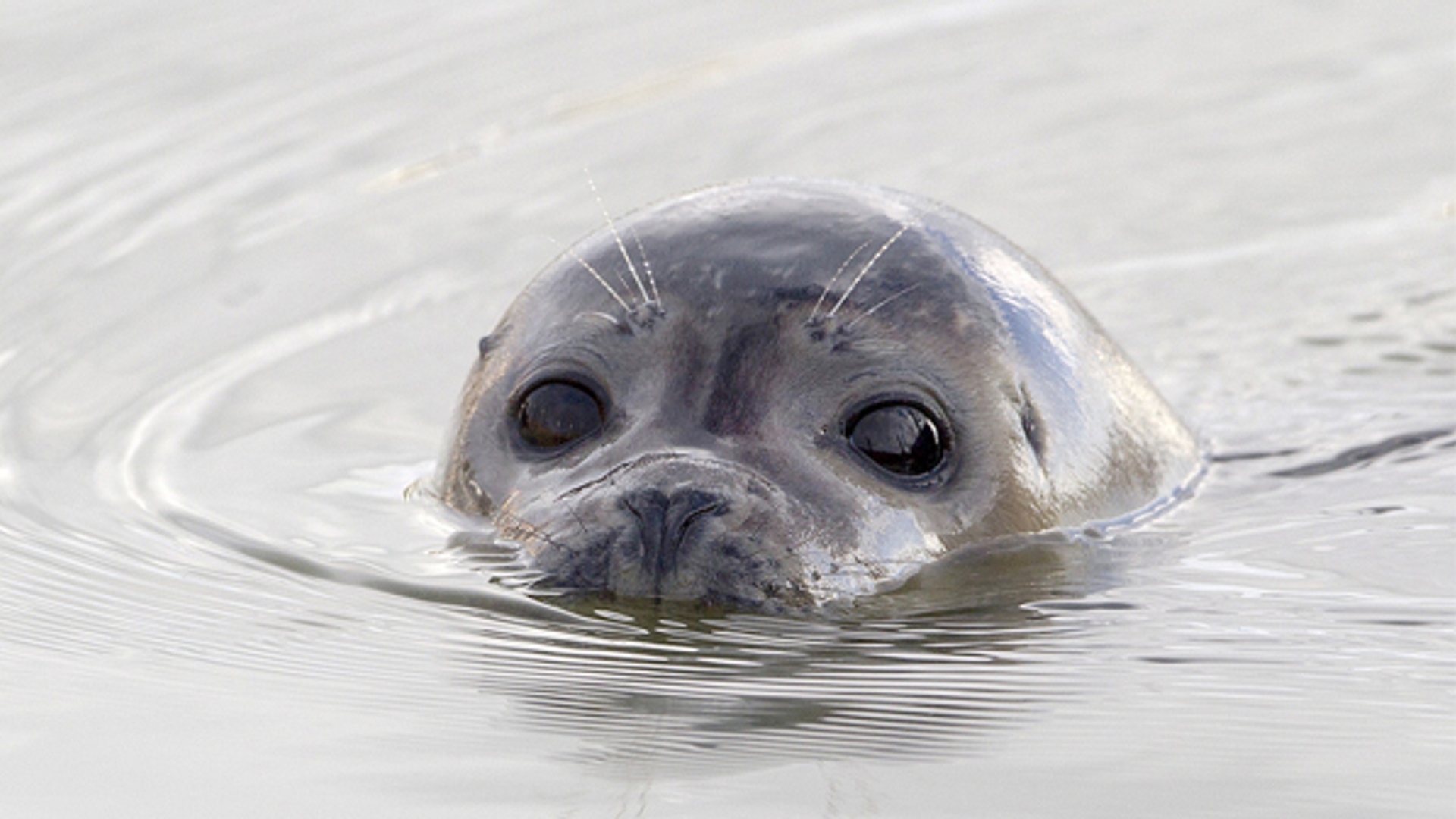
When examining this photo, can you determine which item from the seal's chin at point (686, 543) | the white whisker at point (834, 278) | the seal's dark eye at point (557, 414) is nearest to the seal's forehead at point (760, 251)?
the white whisker at point (834, 278)

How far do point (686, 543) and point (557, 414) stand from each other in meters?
0.77

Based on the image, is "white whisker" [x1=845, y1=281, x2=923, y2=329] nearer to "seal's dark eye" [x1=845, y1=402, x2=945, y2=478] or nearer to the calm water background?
"seal's dark eye" [x1=845, y1=402, x2=945, y2=478]

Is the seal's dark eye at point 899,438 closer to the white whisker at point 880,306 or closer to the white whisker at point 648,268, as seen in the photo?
the white whisker at point 880,306

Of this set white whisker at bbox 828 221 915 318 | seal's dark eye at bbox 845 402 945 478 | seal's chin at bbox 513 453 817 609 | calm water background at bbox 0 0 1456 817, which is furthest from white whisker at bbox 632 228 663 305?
calm water background at bbox 0 0 1456 817

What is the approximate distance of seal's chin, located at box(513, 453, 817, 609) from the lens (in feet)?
14.1

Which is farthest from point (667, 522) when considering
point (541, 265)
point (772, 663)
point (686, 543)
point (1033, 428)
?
point (541, 265)

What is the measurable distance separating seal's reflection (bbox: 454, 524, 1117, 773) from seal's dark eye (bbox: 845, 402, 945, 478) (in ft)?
0.79

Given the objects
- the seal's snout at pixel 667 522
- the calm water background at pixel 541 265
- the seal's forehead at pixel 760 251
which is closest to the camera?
the calm water background at pixel 541 265

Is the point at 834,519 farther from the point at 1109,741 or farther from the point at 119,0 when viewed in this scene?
the point at 119,0

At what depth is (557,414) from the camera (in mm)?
4984

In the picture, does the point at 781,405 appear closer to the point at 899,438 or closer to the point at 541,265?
the point at 899,438

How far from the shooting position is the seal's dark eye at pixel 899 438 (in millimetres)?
4867

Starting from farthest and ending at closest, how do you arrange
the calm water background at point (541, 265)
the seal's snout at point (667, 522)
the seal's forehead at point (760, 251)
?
A: 1. the seal's forehead at point (760, 251)
2. the seal's snout at point (667, 522)
3. the calm water background at point (541, 265)

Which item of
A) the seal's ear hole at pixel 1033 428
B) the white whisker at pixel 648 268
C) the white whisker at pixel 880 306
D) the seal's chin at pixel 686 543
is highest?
the white whisker at pixel 648 268
